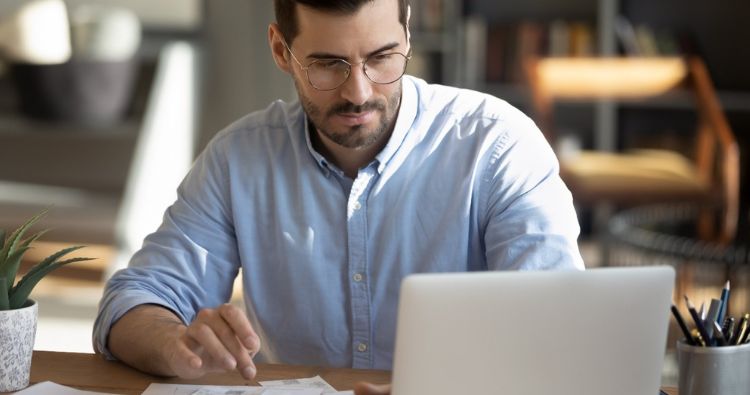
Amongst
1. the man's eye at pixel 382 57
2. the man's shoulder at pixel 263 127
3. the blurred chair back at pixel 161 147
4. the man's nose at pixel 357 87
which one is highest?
the man's eye at pixel 382 57

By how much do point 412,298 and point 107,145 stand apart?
3.71 meters

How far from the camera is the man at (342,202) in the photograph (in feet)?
5.60

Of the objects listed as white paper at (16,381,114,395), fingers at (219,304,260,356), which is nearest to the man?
white paper at (16,381,114,395)

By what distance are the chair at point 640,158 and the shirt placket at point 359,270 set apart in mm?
2744

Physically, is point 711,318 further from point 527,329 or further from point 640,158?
point 640,158

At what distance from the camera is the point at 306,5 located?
1717 millimetres

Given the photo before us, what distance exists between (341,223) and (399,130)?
173mm

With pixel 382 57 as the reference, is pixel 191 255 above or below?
below

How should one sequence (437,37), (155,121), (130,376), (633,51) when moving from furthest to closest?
(437,37)
(633,51)
(155,121)
(130,376)

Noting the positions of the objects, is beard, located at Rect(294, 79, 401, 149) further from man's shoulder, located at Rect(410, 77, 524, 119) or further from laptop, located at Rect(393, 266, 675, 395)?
laptop, located at Rect(393, 266, 675, 395)

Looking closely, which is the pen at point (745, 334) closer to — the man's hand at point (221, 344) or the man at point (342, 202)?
the man at point (342, 202)

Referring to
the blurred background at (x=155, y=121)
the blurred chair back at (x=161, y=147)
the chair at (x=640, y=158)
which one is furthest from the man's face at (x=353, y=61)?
the chair at (x=640, y=158)

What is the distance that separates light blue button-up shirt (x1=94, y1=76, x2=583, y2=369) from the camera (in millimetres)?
1789

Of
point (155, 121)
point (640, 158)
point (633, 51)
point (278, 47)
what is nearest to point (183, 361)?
point (278, 47)
